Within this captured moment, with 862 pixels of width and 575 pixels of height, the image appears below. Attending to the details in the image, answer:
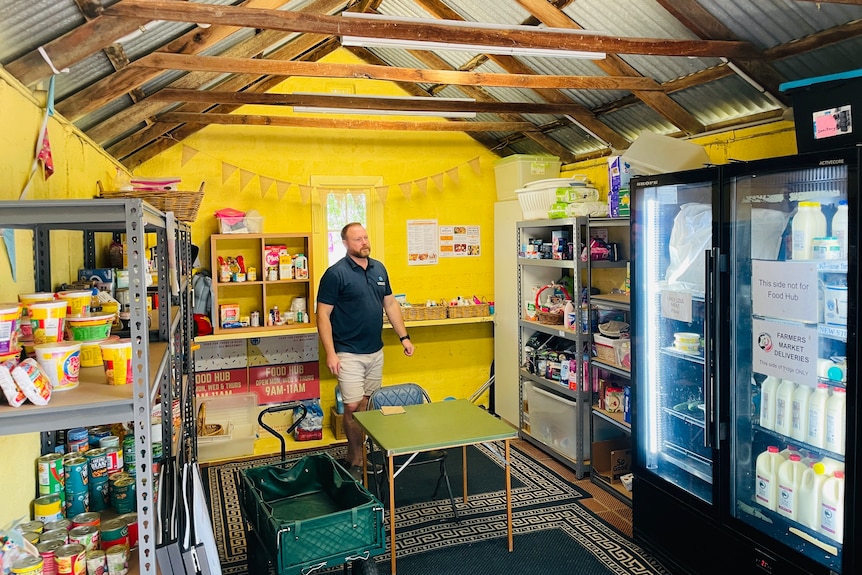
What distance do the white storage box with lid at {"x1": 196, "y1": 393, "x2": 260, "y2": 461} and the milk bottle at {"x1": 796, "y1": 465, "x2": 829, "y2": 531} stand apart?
4176 mm

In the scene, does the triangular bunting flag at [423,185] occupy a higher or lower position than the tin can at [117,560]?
higher

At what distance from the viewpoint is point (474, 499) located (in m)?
4.43

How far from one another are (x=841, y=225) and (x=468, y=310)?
155 inches

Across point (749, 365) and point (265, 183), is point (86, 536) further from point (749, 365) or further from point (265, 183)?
point (265, 183)

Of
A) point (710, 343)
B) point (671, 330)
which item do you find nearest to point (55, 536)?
point (710, 343)

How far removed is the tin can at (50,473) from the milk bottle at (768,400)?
9.44 feet

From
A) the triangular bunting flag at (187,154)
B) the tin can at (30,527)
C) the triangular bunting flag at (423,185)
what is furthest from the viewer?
the triangular bunting flag at (423,185)

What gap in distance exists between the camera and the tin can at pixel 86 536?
1.80m

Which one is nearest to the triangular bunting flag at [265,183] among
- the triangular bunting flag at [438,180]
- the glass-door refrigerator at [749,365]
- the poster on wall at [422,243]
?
the poster on wall at [422,243]

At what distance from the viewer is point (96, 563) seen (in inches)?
69.0

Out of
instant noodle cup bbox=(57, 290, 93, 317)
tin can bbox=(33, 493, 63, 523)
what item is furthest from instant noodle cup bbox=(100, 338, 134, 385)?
tin can bbox=(33, 493, 63, 523)

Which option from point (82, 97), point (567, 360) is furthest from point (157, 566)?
point (567, 360)

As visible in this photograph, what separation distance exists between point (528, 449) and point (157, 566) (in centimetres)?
403

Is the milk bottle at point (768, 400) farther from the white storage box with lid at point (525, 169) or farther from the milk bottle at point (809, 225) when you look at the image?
the white storage box with lid at point (525, 169)
